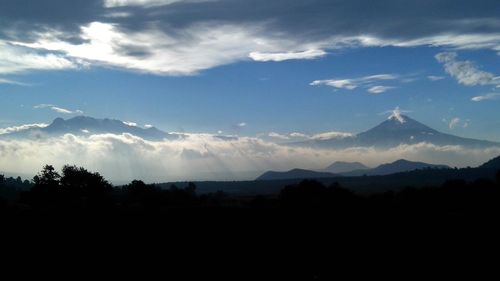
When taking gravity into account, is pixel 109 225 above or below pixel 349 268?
above

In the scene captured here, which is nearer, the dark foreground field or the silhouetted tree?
the dark foreground field

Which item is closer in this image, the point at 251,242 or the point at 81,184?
the point at 251,242

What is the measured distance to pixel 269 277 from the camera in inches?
744

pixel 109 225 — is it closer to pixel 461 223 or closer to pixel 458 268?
pixel 458 268

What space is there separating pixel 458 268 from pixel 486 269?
114 cm

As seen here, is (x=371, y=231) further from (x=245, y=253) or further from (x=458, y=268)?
(x=245, y=253)

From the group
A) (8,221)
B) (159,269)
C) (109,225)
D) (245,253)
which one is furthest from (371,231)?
(8,221)

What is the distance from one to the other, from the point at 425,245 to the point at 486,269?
3.35 meters

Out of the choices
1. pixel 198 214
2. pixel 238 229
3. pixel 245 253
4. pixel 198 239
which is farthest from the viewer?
pixel 198 214

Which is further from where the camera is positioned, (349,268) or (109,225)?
(109,225)

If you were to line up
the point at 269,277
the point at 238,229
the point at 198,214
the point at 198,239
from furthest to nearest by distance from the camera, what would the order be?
the point at 198,214 → the point at 238,229 → the point at 198,239 → the point at 269,277

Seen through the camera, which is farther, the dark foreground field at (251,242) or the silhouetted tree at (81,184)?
the silhouetted tree at (81,184)

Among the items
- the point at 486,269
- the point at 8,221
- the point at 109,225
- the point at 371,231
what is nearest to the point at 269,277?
the point at 371,231

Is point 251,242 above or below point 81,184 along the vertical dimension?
below
